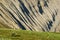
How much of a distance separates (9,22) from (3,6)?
49.3 feet

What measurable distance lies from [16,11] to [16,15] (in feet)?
16.5

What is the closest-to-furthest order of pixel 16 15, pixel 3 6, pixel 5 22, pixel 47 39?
pixel 47 39 < pixel 5 22 < pixel 3 6 < pixel 16 15

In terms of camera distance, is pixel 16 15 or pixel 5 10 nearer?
pixel 5 10

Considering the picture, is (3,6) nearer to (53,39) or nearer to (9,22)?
(9,22)

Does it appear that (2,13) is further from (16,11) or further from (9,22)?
(16,11)

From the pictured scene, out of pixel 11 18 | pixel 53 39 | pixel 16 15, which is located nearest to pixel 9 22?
pixel 11 18

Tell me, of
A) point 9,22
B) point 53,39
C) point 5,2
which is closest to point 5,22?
point 9,22

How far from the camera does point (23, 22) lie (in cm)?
19875

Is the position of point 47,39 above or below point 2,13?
below

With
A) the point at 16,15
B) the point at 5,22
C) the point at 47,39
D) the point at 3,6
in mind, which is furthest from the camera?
the point at 16,15

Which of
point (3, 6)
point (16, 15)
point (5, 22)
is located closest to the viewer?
point (5, 22)

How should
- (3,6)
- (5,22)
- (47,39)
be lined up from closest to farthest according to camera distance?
(47,39) → (5,22) → (3,6)

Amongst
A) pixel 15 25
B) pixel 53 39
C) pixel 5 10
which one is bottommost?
pixel 53 39

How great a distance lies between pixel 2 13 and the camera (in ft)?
558
